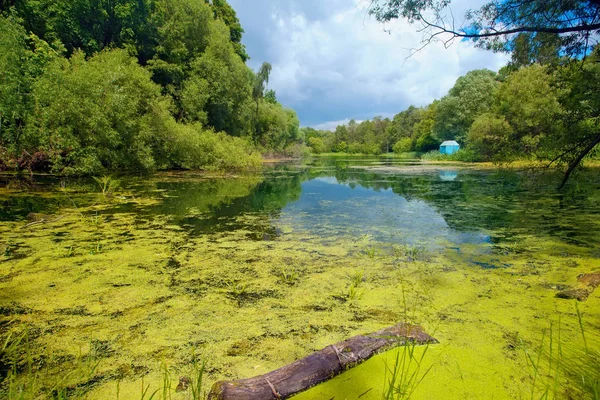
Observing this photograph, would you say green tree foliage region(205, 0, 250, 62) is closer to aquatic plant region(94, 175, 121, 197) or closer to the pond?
aquatic plant region(94, 175, 121, 197)

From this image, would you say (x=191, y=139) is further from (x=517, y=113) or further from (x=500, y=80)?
(x=500, y=80)

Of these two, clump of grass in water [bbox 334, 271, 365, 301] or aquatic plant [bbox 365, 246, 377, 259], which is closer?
clump of grass in water [bbox 334, 271, 365, 301]

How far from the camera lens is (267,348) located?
1.97 m

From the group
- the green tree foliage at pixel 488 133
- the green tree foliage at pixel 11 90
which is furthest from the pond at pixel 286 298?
the green tree foliage at pixel 488 133

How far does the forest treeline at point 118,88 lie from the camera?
10.2 m

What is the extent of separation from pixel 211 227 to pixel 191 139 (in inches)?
413

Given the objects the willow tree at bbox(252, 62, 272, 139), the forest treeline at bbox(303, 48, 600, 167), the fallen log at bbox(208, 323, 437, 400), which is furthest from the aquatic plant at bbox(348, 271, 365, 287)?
the willow tree at bbox(252, 62, 272, 139)

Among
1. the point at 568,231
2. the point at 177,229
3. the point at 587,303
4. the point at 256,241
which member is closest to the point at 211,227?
the point at 177,229

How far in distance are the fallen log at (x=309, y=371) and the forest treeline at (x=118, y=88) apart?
11407mm

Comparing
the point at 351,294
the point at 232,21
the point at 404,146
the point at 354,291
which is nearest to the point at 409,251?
the point at 354,291

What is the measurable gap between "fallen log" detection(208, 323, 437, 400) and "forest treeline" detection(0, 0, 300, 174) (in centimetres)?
1141

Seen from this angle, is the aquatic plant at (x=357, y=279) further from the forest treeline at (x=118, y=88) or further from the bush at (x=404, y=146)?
the bush at (x=404, y=146)

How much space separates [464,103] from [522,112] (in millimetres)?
13763

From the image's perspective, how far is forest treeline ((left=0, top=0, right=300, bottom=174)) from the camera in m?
10.2
